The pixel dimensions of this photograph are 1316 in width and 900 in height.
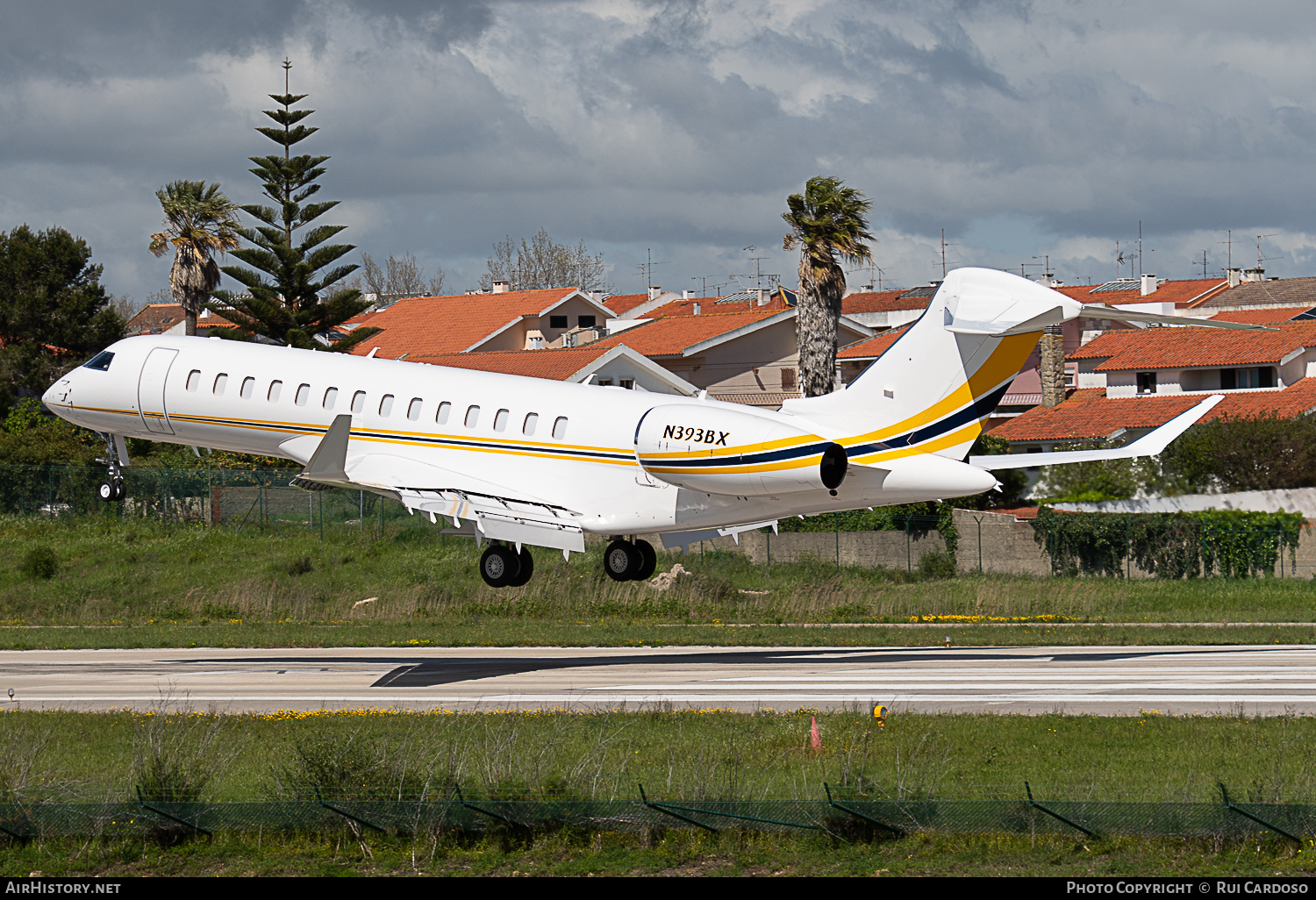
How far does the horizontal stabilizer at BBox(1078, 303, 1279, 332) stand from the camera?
21859mm

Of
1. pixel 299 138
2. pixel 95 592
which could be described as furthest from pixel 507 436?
pixel 299 138

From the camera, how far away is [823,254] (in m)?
62.0

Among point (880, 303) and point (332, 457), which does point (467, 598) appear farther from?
point (880, 303)

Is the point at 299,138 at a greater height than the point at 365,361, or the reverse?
the point at 299,138

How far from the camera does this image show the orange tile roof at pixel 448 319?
288 ft

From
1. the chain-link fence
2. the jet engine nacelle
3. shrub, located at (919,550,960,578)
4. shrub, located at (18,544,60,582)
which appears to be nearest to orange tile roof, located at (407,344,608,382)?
shrub, located at (919,550,960,578)

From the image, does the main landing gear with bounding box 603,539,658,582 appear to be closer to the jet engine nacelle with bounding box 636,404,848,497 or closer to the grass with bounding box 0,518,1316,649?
the jet engine nacelle with bounding box 636,404,848,497

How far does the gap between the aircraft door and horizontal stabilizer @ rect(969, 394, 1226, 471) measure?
17654 mm

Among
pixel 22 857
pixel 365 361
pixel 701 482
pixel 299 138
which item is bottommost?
pixel 22 857

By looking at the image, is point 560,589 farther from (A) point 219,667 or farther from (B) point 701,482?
(B) point 701,482

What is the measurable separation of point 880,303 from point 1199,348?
41.6 m

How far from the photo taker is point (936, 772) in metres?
18.1

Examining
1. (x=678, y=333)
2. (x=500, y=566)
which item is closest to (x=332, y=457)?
(x=500, y=566)

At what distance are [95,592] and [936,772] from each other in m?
36.5
